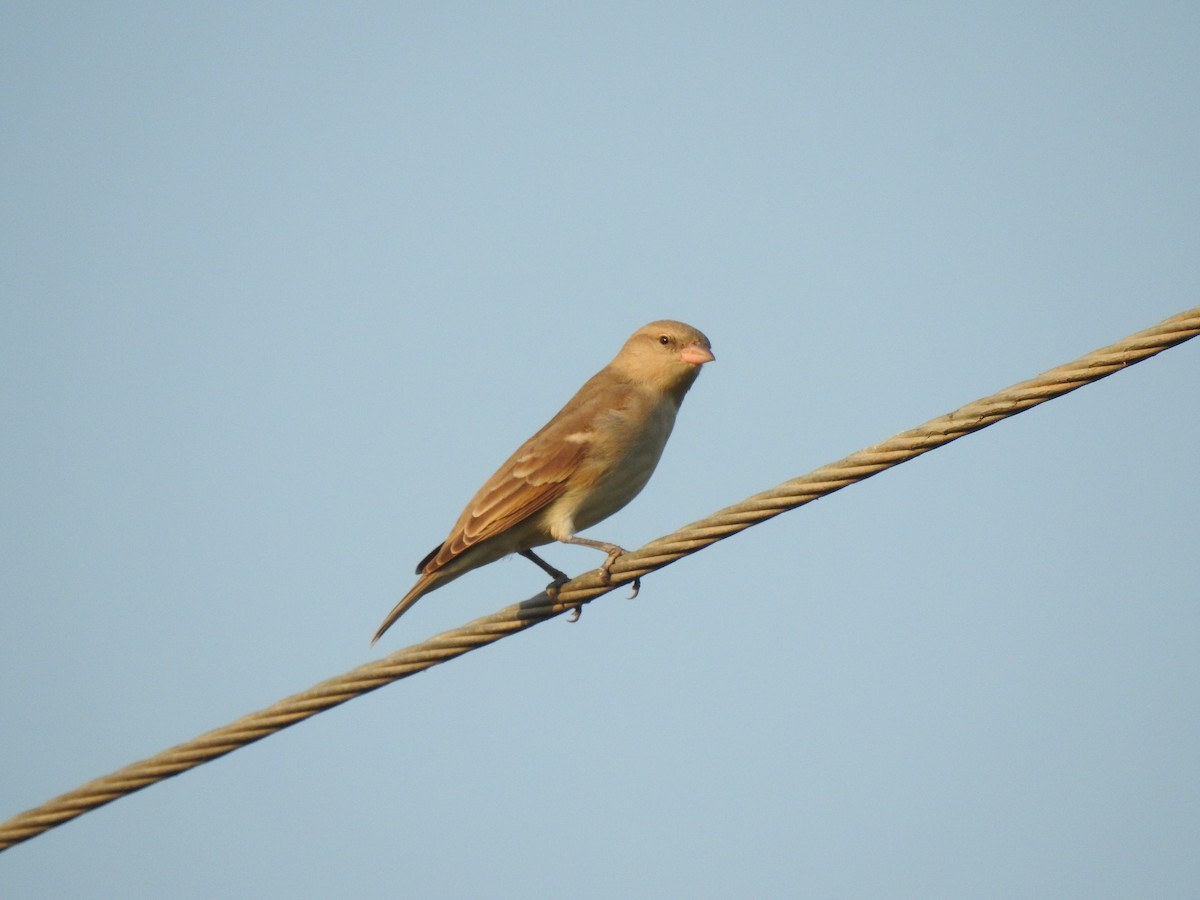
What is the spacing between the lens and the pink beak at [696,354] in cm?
873

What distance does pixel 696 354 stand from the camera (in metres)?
8.78

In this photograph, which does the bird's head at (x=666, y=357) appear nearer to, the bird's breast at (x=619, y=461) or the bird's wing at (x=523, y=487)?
the bird's breast at (x=619, y=461)

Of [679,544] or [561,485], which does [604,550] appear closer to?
[561,485]

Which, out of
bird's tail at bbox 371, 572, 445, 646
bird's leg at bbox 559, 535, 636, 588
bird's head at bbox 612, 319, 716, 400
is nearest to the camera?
bird's leg at bbox 559, 535, 636, 588

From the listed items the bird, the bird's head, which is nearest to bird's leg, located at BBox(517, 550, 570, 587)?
the bird

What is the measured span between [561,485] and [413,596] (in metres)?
1.12

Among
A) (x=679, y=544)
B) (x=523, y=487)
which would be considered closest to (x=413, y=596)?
(x=523, y=487)

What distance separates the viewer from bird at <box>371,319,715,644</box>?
7.39 metres

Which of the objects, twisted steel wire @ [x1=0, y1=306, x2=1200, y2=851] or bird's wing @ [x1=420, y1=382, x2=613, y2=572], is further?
bird's wing @ [x1=420, y1=382, x2=613, y2=572]

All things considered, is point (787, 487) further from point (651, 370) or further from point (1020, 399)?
point (651, 370)

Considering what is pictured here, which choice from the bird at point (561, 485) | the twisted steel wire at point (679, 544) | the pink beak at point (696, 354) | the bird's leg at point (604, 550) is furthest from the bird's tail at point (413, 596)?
the pink beak at point (696, 354)

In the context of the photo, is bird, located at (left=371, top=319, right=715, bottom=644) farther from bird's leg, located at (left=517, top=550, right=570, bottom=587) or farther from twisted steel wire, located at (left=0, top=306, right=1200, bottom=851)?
twisted steel wire, located at (left=0, top=306, right=1200, bottom=851)

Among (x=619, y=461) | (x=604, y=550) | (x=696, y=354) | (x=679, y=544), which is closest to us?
(x=679, y=544)

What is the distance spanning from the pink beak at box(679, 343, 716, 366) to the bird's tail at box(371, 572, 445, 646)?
8.07ft
